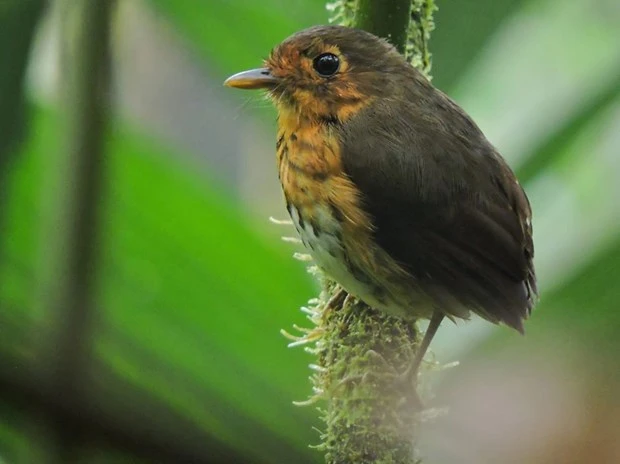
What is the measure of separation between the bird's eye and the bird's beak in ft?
0.31

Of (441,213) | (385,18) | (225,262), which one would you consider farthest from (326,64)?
(225,262)

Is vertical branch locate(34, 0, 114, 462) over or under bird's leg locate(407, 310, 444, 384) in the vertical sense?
under

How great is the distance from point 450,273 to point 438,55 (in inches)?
20.2

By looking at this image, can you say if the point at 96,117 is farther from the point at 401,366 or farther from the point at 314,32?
the point at 314,32

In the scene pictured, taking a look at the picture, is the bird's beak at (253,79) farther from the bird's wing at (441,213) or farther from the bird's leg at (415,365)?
the bird's leg at (415,365)

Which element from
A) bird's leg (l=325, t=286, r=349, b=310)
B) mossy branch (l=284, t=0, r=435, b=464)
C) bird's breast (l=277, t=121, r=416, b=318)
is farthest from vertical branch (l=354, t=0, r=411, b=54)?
bird's leg (l=325, t=286, r=349, b=310)

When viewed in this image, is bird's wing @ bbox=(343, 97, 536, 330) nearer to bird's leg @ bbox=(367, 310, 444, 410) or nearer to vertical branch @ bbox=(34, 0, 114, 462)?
bird's leg @ bbox=(367, 310, 444, 410)

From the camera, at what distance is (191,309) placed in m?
0.95

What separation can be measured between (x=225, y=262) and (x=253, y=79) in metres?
0.80

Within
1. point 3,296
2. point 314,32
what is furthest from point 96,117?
point 314,32

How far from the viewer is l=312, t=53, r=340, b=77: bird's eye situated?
183cm

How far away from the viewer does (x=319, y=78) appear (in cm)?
187

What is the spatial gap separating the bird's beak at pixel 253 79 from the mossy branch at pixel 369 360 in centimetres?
20

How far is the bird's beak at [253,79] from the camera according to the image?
5.94 ft
